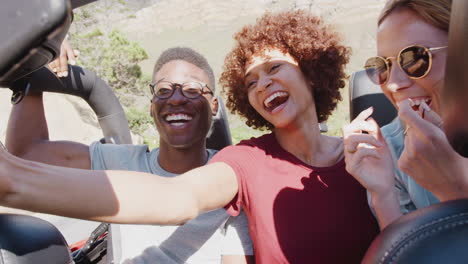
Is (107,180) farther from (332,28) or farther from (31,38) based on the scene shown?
(332,28)

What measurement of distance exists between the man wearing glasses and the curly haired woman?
7.9 inches

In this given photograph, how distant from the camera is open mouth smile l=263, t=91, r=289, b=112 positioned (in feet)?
5.77

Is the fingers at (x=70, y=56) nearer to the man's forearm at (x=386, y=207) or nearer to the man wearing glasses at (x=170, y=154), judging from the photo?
the man wearing glasses at (x=170, y=154)

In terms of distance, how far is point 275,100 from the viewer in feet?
5.90

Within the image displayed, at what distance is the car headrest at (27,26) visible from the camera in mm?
663

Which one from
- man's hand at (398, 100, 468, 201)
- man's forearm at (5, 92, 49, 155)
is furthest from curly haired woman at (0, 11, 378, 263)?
man's forearm at (5, 92, 49, 155)

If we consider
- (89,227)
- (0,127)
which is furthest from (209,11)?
(89,227)

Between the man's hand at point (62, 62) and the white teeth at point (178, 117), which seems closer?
the man's hand at point (62, 62)

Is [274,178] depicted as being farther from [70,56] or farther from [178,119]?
[70,56]

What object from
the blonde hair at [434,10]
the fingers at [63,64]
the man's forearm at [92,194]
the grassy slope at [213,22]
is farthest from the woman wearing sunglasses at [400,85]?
the grassy slope at [213,22]

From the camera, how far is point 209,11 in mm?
66312

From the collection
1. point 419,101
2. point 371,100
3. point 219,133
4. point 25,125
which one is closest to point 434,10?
point 419,101

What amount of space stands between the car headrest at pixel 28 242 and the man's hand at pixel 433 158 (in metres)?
1.00

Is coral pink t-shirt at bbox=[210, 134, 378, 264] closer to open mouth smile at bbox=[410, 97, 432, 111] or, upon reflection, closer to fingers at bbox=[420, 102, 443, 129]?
open mouth smile at bbox=[410, 97, 432, 111]
